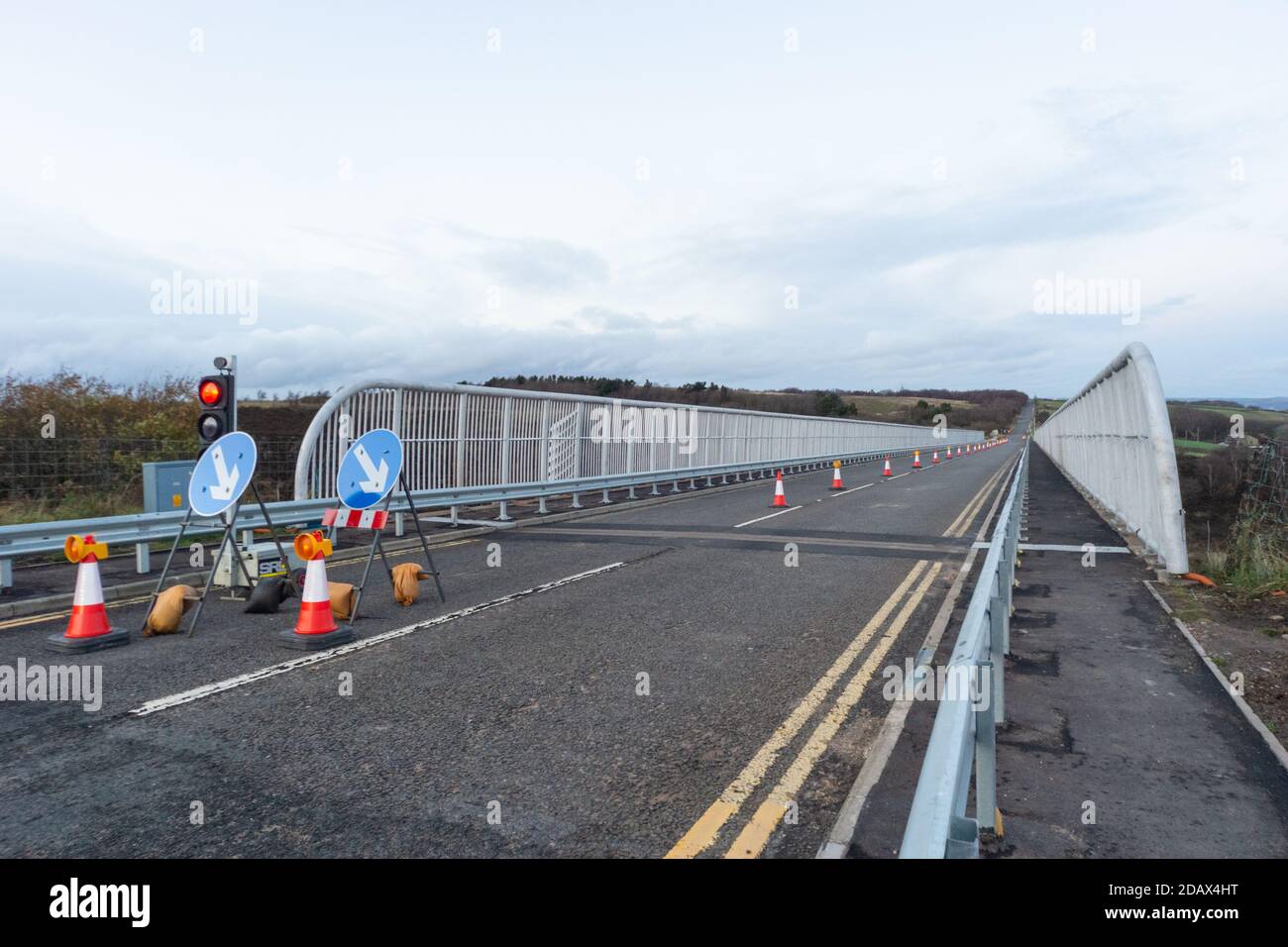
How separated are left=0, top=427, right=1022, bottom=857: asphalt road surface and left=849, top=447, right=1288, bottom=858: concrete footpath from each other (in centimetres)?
65

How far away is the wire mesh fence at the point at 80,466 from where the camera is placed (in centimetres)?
1587

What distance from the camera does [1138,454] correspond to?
12.2 meters

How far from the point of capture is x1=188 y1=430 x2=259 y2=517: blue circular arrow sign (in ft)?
25.7

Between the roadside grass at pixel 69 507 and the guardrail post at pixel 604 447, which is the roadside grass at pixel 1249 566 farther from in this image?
the roadside grass at pixel 69 507

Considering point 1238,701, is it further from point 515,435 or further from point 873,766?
point 515,435

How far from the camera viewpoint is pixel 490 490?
16172 mm

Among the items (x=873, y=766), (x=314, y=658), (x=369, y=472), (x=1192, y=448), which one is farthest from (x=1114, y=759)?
(x=1192, y=448)

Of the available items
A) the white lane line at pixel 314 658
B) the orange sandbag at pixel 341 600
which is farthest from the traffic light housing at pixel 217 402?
the white lane line at pixel 314 658

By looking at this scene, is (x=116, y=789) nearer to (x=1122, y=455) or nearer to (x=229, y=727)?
(x=229, y=727)

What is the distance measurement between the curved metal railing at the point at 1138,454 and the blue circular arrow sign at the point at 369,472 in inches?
343

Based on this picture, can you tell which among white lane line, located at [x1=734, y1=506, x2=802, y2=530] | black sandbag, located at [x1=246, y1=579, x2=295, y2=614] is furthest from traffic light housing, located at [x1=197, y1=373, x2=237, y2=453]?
white lane line, located at [x1=734, y1=506, x2=802, y2=530]

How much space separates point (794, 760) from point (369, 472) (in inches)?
226
